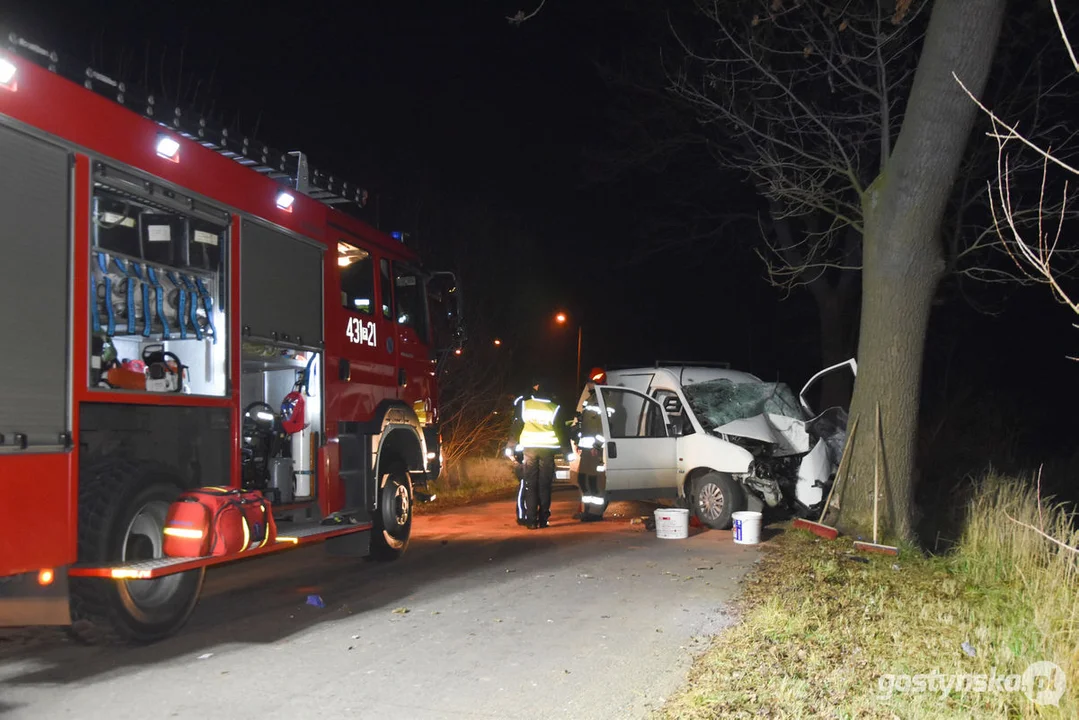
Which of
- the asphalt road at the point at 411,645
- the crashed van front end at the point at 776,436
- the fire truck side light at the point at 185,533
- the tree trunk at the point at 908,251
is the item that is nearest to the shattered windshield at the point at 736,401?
the crashed van front end at the point at 776,436

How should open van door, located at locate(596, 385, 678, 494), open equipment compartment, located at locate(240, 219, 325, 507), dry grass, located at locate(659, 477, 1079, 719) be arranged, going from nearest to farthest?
dry grass, located at locate(659, 477, 1079, 719) < open equipment compartment, located at locate(240, 219, 325, 507) < open van door, located at locate(596, 385, 678, 494)

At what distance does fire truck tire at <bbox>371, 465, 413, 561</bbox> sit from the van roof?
4052 millimetres

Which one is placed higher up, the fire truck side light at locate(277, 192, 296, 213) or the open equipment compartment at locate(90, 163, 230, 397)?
the fire truck side light at locate(277, 192, 296, 213)

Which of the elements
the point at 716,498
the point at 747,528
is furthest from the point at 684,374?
the point at 747,528

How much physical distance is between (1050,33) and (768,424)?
253 inches

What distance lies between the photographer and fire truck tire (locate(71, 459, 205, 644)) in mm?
5555

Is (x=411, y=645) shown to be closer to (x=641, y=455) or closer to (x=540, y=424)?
(x=540, y=424)

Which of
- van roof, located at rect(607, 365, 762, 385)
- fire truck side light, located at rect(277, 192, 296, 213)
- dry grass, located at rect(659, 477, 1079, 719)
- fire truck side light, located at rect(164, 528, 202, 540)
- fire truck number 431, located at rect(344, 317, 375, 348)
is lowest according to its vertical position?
dry grass, located at rect(659, 477, 1079, 719)

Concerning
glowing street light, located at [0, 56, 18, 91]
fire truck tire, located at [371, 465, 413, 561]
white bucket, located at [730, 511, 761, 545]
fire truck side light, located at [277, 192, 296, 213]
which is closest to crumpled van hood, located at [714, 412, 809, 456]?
white bucket, located at [730, 511, 761, 545]

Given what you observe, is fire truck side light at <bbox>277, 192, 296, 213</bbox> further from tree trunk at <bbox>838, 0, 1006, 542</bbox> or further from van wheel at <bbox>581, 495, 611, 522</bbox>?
van wheel at <bbox>581, 495, 611, 522</bbox>

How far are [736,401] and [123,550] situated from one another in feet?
27.3

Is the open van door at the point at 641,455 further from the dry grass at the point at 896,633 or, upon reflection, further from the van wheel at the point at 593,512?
the dry grass at the point at 896,633

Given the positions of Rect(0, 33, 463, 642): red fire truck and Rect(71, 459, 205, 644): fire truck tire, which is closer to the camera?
Rect(0, 33, 463, 642): red fire truck

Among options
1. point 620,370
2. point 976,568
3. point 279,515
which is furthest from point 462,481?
point 976,568
